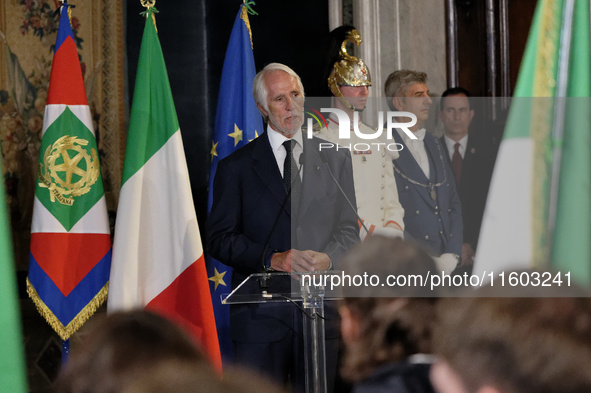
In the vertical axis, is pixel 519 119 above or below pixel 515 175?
above

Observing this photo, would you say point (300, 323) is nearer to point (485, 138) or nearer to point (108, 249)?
point (485, 138)

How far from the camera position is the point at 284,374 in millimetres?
2898

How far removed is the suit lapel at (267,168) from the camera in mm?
3150

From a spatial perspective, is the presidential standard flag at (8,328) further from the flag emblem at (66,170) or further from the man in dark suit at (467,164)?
the flag emblem at (66,170)

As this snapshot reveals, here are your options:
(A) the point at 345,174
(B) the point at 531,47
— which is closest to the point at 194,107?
(A) the point at 345,174

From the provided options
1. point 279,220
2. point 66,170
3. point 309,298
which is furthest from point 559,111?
point 66,170

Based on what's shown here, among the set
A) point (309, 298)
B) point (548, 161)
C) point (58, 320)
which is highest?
Answer: point (548, 161)

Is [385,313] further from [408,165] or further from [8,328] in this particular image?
[8,328]

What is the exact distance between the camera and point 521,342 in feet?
2.71

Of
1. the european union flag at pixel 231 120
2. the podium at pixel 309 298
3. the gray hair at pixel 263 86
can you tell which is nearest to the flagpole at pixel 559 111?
the podium at pixel 309 298

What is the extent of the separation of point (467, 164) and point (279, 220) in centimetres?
97

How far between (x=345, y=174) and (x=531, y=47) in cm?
77

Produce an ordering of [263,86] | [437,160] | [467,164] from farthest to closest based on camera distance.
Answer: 1. [263,86]
2. [437,160]
3. [467,164]

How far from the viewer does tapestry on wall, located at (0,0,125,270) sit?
459 cm
